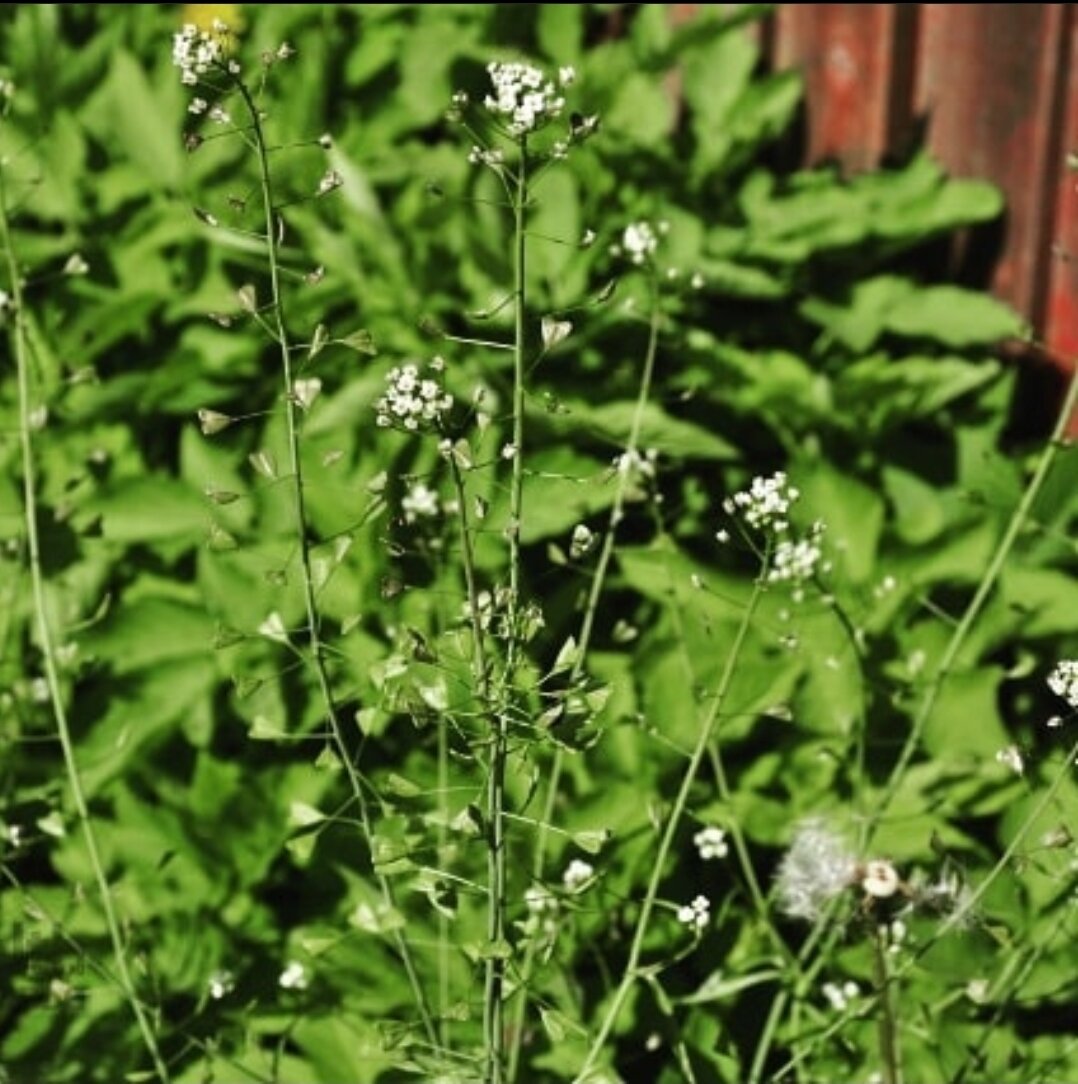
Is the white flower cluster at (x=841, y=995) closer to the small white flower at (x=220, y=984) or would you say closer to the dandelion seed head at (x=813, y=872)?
the dandelion seed head at (x=813, y=872)

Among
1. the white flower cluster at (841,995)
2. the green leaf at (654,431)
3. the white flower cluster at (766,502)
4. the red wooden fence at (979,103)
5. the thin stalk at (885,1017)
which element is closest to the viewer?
the white flower cluster at (766,502)

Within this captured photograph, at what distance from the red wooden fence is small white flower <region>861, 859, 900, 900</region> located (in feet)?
4.09

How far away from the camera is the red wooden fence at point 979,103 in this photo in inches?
107

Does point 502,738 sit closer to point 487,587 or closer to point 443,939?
point 443,939

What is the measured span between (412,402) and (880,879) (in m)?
0.54

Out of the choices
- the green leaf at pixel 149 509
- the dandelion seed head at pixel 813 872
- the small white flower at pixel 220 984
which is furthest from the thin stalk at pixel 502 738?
the green leaf at pixel 149 509

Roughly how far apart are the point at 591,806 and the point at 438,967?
20 cm

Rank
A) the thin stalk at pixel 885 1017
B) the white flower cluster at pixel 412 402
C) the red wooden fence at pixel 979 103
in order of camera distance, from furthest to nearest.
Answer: the red wooden fence at pixel 979 103
the thin stalk at pixel 885 1017
the white flower cluster at pixel 412 402

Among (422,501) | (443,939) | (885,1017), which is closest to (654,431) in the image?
(422,501)

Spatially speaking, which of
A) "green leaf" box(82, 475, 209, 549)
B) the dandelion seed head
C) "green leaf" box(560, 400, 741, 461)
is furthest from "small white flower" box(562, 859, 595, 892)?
"green leaf" box(82, 475, 209, 549)

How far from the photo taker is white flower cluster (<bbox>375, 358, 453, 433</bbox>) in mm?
1258

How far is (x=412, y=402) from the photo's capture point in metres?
1.26

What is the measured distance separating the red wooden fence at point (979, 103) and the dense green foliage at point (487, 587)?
0.08 metres

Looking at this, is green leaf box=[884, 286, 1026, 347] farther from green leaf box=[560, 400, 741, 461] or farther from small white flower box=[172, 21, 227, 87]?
small white flower box=[172, 21, 227, 87]
